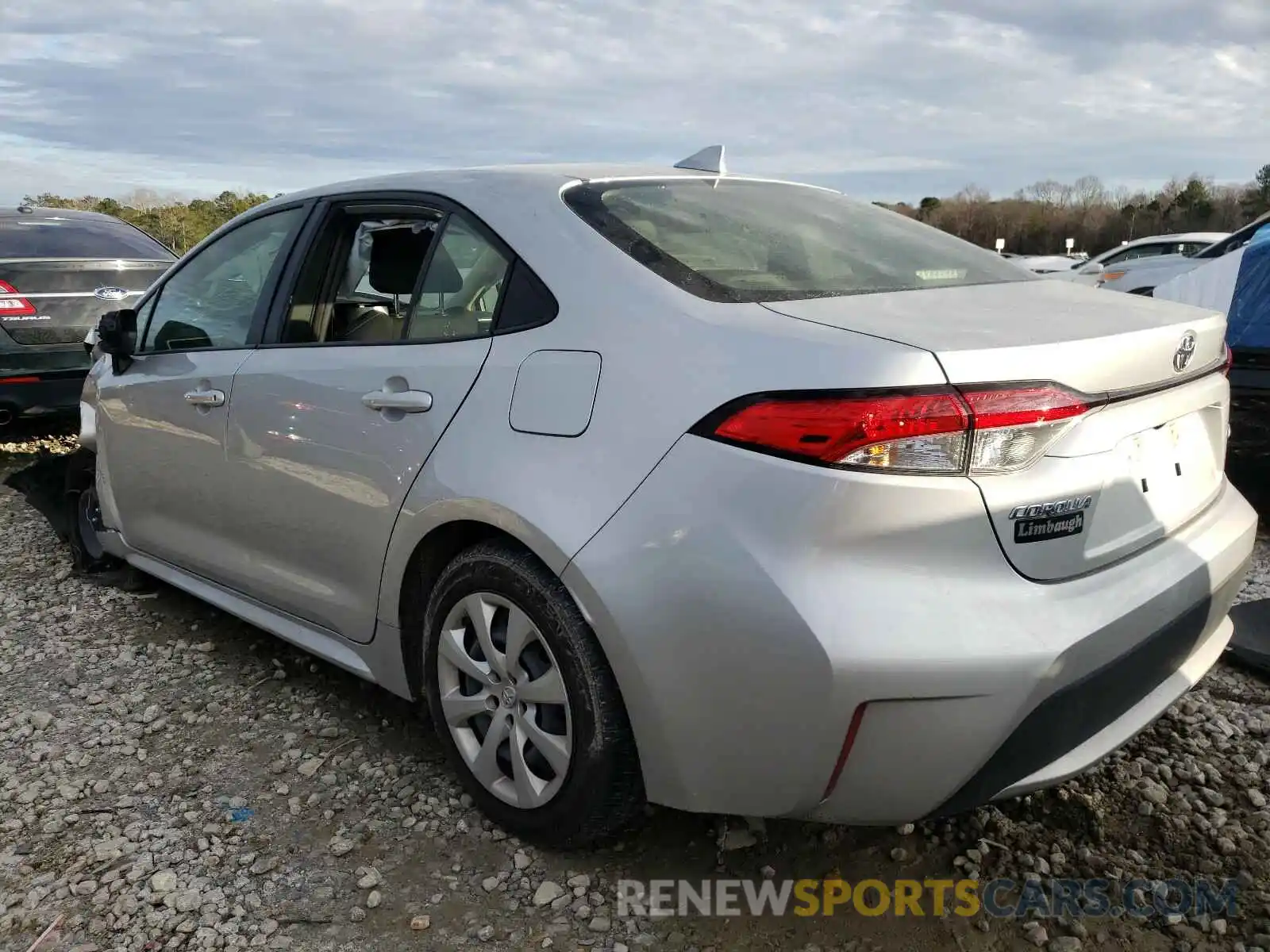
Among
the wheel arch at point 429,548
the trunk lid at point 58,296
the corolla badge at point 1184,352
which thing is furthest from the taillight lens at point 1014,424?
the trunk lid at point 58,296

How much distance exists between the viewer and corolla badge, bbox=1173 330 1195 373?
6.68ft

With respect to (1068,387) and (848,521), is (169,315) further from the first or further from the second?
(1068,387)

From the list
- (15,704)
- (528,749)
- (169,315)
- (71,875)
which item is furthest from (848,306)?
(15,704)

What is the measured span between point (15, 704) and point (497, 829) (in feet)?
6.07

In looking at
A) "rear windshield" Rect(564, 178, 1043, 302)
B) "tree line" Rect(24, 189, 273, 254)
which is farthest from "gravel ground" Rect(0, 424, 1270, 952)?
"tree line" Rect(24, 189, 273, 254)

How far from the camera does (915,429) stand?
5.50ft

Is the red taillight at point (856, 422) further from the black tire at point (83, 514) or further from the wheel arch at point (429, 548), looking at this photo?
the black tire at point (83, 514)

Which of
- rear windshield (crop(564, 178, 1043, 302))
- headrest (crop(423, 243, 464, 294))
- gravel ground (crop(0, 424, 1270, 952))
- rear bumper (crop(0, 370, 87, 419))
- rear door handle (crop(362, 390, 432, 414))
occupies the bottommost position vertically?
gravel ground (crop(0, 424, 1270, 952))

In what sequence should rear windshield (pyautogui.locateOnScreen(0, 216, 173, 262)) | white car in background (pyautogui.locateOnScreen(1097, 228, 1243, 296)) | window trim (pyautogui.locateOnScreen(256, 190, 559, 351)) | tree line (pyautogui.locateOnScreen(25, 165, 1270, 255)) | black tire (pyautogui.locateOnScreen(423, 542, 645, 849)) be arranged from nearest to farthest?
1. black tire (pyautogui.locateOnScreen(423, 542, 645, 849))
2. window trim (pyautogui.locateOnScreen(256, 190, 559, 351))
3. rear windshield (pyautogui.locateOnScreen(0, 216, 173, 262))
4. white car in background (pyautogui.locateOnScreen(1097, 228, 1243, 296))
5. tree line (pyautogui.locateOnScreen(25, 165, 1270, 255))

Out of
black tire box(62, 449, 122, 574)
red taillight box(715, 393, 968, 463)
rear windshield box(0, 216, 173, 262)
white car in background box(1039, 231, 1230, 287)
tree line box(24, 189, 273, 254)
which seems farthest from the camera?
tree line box(24, 189, 273, 254)

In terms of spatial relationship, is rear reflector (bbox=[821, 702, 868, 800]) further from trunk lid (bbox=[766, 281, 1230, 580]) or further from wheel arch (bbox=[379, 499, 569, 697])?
wheel arch (bbox=[379, 499, 569, 697])

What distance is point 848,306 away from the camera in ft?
6.42

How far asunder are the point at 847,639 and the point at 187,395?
7.99 feet

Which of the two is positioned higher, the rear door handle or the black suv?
the rear door handle
